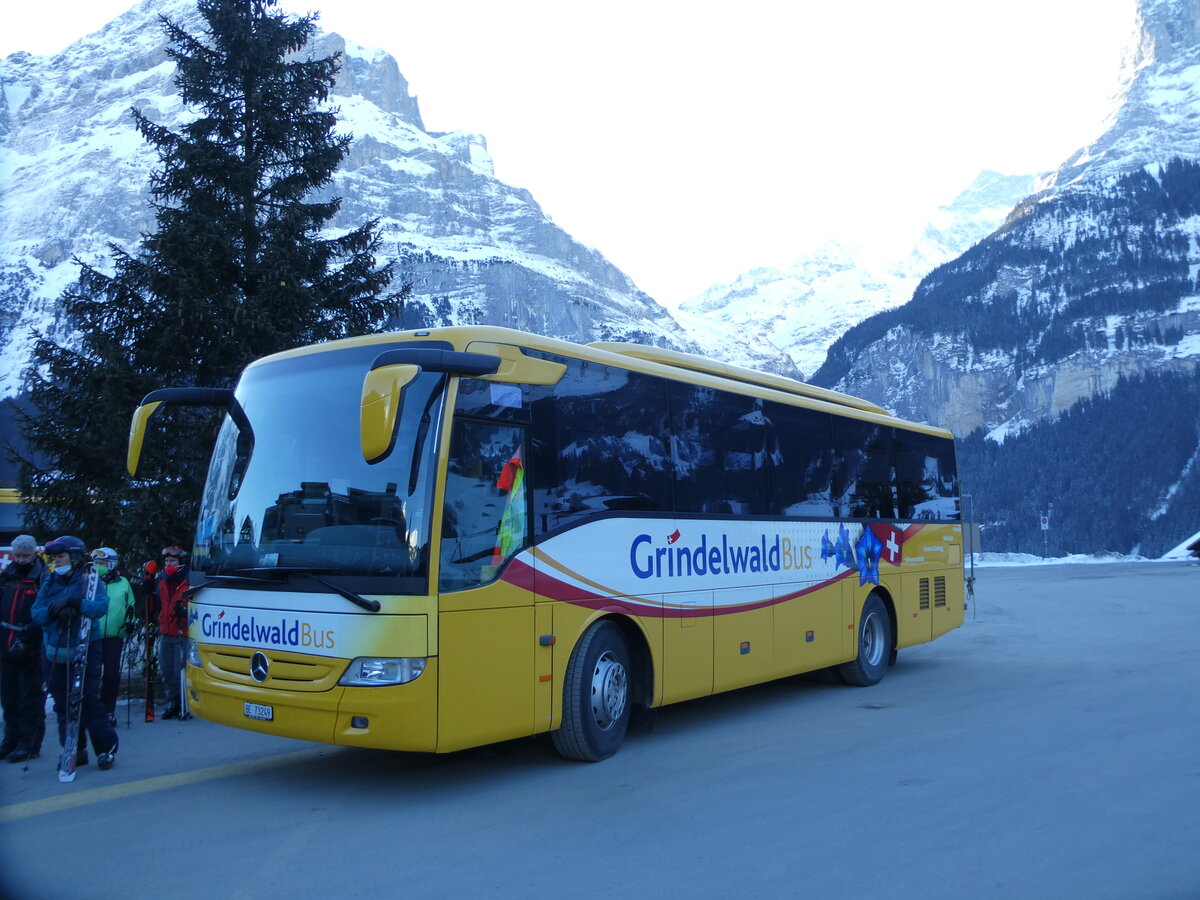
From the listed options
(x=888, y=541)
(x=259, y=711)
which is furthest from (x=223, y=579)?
(x=888, y=541)

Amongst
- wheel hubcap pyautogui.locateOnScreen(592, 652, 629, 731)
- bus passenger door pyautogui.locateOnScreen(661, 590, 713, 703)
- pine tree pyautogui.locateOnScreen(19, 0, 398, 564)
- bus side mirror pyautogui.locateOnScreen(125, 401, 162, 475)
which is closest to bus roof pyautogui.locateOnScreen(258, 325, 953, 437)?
bus side mirror pyautogui.locateOnScreen(125, 401, 162, 475)

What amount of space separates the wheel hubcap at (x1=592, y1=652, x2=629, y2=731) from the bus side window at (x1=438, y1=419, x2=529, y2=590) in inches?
50.9

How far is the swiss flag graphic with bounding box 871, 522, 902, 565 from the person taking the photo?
37.5 ft

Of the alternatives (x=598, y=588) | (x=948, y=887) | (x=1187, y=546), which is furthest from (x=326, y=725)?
(x=1187, y=546)

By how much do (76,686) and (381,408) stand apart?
3671 millimetres

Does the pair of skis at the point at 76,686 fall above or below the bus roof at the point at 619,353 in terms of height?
below

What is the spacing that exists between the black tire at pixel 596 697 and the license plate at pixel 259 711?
6.45 ft

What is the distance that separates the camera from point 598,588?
7.19 meters

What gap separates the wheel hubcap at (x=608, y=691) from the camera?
717 centimetres

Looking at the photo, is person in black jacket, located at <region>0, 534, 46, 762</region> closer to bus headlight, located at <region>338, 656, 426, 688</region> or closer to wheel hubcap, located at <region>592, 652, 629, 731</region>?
bus headlight, located at <region>338, 656, 426, 688</region>

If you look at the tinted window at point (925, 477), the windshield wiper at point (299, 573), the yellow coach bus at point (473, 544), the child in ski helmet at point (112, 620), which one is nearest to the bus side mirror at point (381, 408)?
the yellow coach bus at point (473, 544)

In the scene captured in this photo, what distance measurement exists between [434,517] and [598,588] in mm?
1700

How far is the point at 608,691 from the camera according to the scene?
7.29 m

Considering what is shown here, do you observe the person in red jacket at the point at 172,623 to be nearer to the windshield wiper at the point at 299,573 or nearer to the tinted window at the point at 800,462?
the windshield wiper at the point at 299,573
